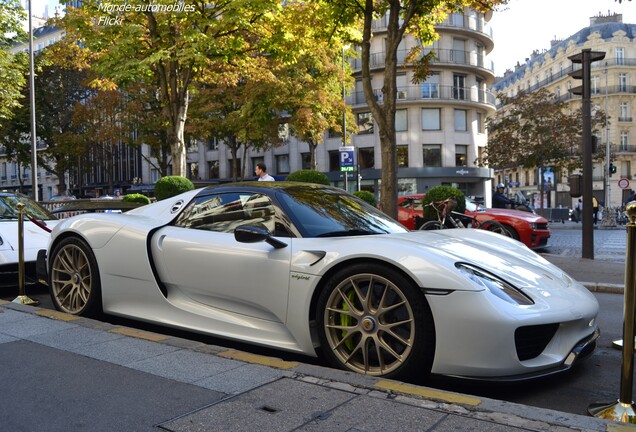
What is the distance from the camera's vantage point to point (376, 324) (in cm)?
343

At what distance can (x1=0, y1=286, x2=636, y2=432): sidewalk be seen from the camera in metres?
2.59

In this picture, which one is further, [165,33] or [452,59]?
[452,59]

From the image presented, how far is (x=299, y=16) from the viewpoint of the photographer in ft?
46.8

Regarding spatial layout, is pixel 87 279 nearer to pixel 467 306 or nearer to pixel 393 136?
pixel 467 306

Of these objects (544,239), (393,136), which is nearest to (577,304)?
(393,136)

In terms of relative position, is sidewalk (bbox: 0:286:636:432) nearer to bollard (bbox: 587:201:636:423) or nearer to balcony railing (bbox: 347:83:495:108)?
bollard (bbox: 587:201:636:423)

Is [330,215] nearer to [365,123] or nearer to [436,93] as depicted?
[436,93]

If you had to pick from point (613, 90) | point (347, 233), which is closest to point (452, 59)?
Answer: point (613, 90)

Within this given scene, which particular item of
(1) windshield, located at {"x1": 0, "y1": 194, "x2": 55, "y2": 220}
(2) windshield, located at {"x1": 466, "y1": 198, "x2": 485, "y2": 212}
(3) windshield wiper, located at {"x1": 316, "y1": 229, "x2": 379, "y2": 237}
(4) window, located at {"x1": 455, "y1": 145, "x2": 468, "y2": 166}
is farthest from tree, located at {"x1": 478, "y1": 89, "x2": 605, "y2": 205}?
(3) windshield wiper, located at {"x1": 316, "y1": 229, "x2": 379, "y2": 237}

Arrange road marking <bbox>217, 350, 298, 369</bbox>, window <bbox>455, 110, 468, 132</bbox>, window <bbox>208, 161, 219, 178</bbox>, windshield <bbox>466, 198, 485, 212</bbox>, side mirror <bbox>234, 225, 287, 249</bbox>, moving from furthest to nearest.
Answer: window <bbox>208, 161, 219, 178</bbox>, window <bbox>455, 110, 468, 132</bbox>, windshield <bbox>466, 198, 485, 212</bbox>, side mirror <bbox>234, 225, 287, 249</bbox>, road marking <bbox>217, 350, 298, 369</bbox>

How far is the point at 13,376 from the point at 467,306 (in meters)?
2.64

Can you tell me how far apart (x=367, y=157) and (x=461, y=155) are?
23.7ft

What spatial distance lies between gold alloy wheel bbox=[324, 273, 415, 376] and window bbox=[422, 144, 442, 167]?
41196 millimetres

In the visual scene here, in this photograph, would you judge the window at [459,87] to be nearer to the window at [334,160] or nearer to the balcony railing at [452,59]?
the balcony railing at [452,59]
